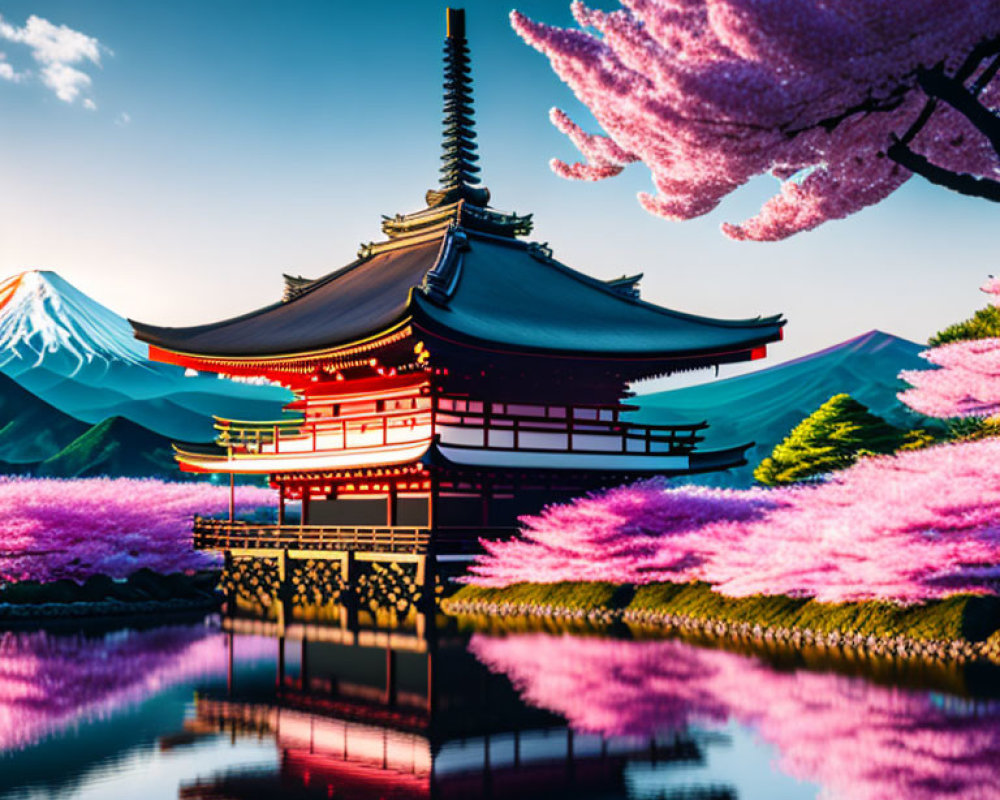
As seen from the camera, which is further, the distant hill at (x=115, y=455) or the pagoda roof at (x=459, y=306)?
the distant hill at (x=115, y=455)

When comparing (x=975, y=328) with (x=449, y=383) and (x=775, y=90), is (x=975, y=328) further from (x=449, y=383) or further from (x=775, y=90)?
(x=775, y=90)

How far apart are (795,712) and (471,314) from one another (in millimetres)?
15957

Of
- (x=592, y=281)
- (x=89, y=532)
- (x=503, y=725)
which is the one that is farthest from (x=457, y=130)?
(x=503, y=725)

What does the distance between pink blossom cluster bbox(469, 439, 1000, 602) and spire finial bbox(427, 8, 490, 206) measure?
44.7 ft

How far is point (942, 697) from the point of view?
1196cm

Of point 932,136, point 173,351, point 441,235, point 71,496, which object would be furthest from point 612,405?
point 932,136

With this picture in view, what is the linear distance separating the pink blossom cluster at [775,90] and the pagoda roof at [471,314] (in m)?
11.1

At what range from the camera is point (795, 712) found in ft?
37.4

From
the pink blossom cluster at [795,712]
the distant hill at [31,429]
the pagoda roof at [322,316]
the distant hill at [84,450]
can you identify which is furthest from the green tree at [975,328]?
the distant hill at [31,429]

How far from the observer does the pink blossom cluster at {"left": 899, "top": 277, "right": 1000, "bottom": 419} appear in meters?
16.6

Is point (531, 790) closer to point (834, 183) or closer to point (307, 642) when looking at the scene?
point (834, 183)

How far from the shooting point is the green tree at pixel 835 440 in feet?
155

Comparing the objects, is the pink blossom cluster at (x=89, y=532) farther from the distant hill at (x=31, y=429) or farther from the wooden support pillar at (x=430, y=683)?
the distant hill at (x=31, y=429)

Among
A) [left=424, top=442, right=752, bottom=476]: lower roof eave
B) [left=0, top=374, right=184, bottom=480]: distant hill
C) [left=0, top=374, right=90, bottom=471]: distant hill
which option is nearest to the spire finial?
[left=424, top=442, right=752, bottom=476]: lower roof eave
